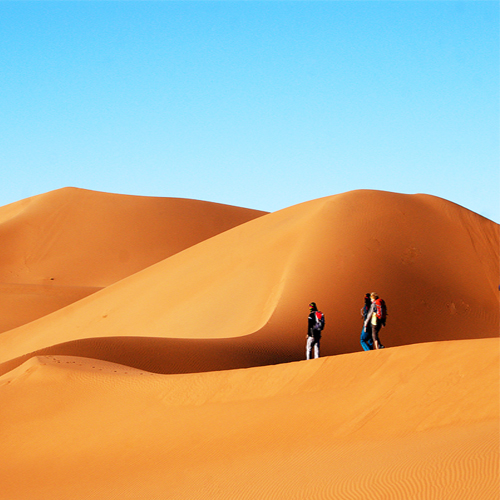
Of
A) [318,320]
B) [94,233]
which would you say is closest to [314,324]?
[318,320]

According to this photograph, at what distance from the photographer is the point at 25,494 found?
923 cm

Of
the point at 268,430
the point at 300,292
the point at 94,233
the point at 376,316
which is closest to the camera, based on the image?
the point at 268,430

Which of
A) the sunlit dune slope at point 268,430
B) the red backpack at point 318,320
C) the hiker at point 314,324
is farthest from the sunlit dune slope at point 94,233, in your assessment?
the sunlit dune slope at point 268,430

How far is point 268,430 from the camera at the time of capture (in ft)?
32.3

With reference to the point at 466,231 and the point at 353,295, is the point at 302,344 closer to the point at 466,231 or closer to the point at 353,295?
the point at 353,295

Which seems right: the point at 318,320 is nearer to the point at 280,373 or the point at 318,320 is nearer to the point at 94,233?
the point at 280,373

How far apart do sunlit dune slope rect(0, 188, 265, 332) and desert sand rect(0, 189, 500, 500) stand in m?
23.0

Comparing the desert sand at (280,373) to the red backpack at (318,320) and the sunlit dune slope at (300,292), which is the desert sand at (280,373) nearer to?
the sunlit dune slope at (300,292)

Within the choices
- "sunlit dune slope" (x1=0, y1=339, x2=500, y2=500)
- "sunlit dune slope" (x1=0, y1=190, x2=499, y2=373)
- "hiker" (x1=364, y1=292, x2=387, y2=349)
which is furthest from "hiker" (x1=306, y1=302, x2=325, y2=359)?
"sunlit dune slope" (x1=0, y1=190, x2=499, y2=373)

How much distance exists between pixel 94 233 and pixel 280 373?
52.8 meters

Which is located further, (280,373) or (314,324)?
(314,324)

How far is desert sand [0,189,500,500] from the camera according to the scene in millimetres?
8055

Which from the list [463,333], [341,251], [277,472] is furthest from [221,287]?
[277,472]

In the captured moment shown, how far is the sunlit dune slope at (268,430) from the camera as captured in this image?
23.5ft
